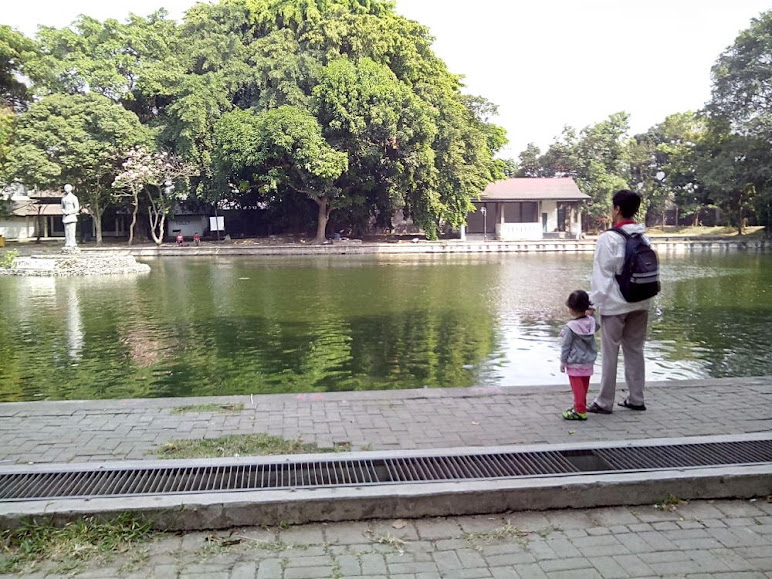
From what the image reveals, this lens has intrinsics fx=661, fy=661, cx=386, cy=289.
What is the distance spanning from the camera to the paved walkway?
3.04 metres

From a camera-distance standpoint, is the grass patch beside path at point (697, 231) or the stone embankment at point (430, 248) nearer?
the stone embankment at point (430, 248)

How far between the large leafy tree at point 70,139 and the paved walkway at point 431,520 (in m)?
31.8

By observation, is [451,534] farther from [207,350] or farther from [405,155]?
[405,155]

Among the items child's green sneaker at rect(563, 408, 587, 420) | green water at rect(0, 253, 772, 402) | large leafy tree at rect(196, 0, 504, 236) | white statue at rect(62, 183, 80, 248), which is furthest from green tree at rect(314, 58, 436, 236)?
child's green sneaker at rect(563, 408, 587, 420)

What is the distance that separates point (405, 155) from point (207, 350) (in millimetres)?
25991

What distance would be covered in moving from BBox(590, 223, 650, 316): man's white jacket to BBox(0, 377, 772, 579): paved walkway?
87 cm

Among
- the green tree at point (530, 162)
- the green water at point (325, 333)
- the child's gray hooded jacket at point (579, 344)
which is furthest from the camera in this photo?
the green tree at point (530, 162)

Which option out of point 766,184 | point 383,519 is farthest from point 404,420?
point 766,184

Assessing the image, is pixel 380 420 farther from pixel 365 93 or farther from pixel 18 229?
pixel 18 229

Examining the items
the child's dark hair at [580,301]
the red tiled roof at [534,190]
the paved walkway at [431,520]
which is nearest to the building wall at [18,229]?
the red tiled roof at [534,190]

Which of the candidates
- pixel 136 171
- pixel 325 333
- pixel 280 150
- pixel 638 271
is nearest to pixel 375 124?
pixel 280 150

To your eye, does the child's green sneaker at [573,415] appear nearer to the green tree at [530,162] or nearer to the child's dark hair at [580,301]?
the child's dark hair at [580,301]

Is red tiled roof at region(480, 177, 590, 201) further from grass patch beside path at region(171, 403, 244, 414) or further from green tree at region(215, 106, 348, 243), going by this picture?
grass patch beside path at region(171, 403, 244, 414)

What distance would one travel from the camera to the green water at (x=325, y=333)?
7.79 metres
